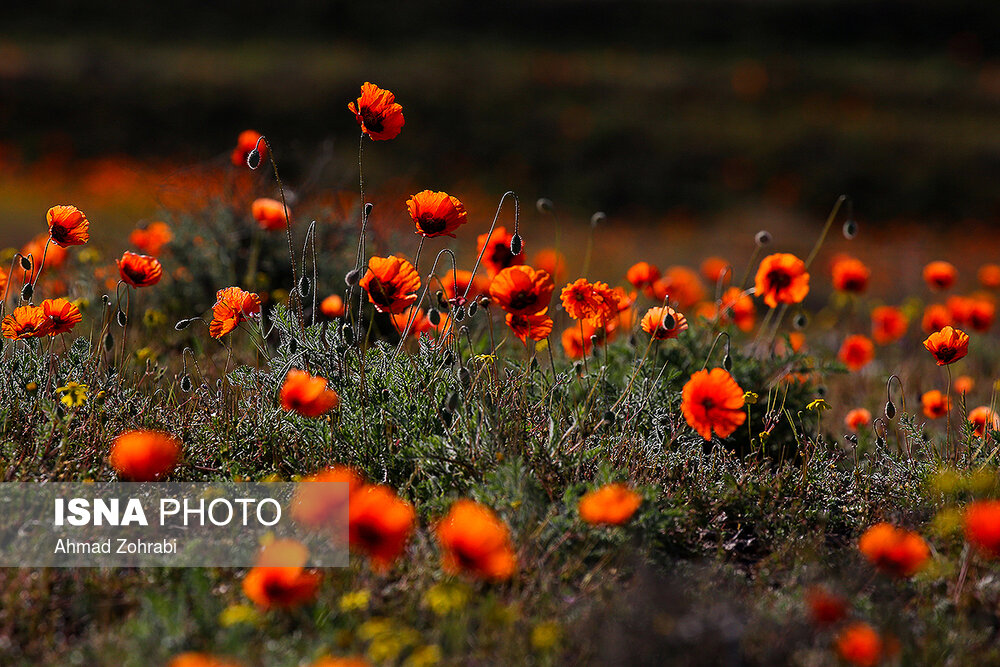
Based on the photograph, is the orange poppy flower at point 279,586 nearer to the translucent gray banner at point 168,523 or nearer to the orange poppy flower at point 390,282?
the translucent gray banner at point 168,523

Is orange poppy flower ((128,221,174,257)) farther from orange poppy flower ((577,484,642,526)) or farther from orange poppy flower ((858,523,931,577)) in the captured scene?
orange poppy flower ((858,523,931,577))

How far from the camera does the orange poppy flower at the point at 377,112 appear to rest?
8.02 feet

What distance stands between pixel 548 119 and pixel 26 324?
37.0 ft

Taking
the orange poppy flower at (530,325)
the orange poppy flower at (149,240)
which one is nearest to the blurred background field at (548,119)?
the orange poppy flower at (149,240)

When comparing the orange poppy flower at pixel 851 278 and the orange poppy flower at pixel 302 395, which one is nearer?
the orange poppy flower at pixel 302 395

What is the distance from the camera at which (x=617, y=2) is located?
18.5m

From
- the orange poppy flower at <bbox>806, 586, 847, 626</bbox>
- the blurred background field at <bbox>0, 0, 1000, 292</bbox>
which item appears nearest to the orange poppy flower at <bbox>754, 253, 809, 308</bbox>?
the orange poppy flower at <bbox>806, 586, 847, 626</bbox>

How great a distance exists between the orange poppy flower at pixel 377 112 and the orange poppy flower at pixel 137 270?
0.71 m

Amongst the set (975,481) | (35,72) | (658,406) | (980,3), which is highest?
(980,3)

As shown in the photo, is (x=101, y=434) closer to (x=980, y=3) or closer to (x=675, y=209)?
(x=675, y=209)

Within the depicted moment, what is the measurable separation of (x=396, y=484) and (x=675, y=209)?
9.85 meters

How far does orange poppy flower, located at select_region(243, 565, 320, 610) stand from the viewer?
5.65 ft

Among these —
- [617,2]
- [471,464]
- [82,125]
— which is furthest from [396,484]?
[617,2]

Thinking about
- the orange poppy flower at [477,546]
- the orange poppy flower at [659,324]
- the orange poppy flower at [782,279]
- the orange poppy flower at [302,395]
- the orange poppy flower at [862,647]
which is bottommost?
the orange poppy flower at [862,647]
